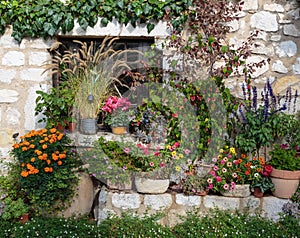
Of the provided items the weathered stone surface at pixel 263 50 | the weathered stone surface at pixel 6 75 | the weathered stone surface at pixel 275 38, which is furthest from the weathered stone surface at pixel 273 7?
the weathered stone surface at pixel 6 75

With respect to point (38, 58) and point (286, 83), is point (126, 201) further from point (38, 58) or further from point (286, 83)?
point (286, 83)

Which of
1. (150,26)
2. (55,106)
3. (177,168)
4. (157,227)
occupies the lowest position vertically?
(157,227)

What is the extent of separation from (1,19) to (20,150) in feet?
4.98

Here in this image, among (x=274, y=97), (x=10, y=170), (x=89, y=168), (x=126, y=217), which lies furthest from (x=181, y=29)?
(x=10, y=170)

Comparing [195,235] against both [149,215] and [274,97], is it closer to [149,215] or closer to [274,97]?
[149,215]

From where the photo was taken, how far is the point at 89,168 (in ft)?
12.9

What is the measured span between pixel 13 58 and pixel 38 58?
0.91ft

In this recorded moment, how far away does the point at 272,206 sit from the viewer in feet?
12.4

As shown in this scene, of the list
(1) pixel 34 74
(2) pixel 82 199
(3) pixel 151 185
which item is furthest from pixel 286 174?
(1) pixel 34 74

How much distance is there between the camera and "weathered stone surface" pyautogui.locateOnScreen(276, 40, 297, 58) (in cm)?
419

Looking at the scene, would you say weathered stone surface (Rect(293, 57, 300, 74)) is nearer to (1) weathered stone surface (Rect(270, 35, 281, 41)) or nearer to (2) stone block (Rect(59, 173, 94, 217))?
(1) weathered stone surface (Rect(270, 35, 281, 41))

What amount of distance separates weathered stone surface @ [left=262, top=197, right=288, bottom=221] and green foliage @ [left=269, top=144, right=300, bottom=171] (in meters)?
0.32

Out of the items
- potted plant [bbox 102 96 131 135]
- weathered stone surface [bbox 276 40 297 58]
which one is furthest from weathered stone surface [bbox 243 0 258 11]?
potted plant [bbox 102 96 131 135]

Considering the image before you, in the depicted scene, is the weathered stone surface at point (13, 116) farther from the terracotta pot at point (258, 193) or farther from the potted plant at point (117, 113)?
the terracotta pot at point (258, 193)
